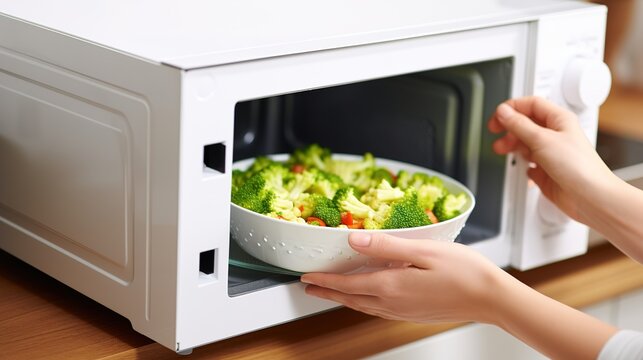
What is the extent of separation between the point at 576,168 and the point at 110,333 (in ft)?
1.76

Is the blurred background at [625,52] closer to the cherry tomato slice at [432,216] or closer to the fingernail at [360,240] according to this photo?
the cherry tomato slice at [432,216]

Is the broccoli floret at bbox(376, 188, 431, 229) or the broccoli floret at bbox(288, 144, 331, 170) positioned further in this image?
the broccoli floret at bbox(288, 144, 331, 170)

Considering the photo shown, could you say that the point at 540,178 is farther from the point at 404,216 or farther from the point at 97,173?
the point at 97,173

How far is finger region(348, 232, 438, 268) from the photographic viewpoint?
0.89m

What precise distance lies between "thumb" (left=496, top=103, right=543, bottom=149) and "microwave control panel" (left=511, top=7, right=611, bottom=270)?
0.11 ft

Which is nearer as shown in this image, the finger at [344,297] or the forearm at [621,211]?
the finger at [344,297]

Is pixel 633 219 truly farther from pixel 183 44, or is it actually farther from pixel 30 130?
pixel 30 130

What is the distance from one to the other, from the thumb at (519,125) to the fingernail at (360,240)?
29 centimetres

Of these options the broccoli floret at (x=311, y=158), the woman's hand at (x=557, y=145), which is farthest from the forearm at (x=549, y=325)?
the broccoli floret at (x=311, y=158)

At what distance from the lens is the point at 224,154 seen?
85 cm

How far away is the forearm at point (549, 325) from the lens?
89 centimetres

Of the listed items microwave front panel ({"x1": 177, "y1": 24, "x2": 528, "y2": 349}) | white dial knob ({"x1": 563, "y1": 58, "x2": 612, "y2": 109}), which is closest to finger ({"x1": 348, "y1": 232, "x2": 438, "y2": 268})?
microwave front panel ({"x1": 177, "y1": 24, "x2": 528, "y2": 349})

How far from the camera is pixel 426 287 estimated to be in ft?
3.01

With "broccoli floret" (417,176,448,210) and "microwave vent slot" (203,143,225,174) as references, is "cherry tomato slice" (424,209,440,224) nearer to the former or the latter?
"broccoli floret" (417,176,448,210)
